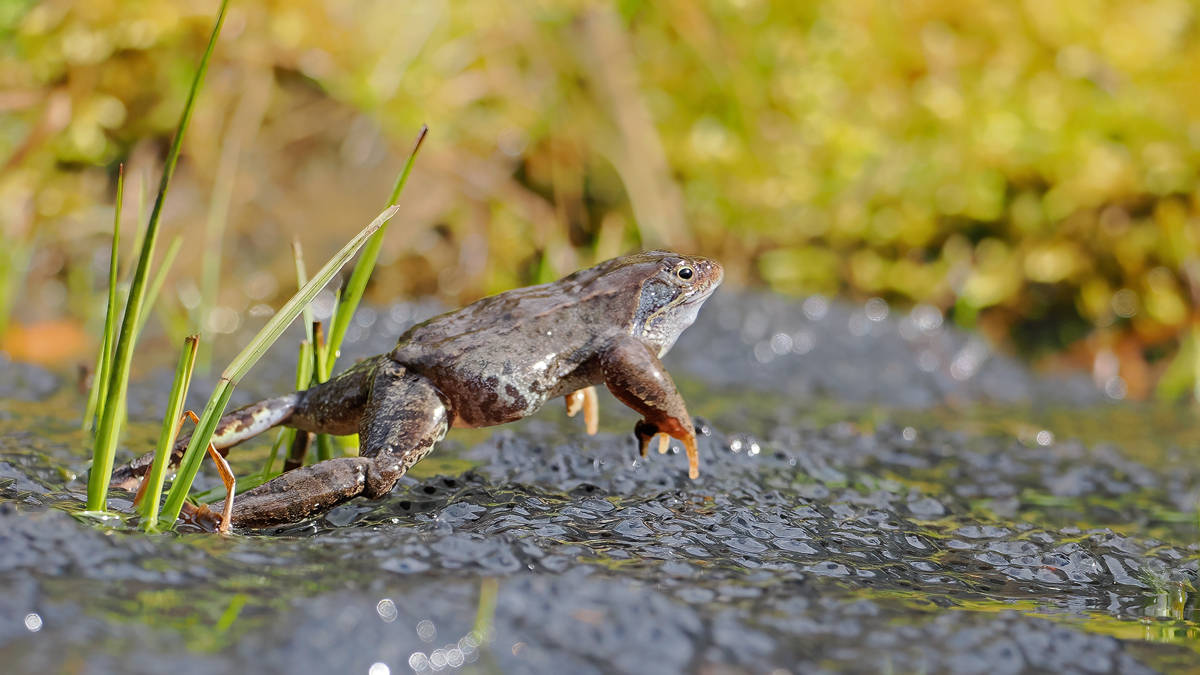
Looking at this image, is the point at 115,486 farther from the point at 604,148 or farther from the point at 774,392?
the point at 604,148

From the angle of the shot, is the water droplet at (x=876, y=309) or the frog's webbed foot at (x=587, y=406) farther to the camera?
the water droplet at (x=876, y=309)

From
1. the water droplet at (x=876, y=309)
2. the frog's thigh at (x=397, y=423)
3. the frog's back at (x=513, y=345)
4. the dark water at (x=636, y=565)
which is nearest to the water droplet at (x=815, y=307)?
the water droplet at (x=876, y=309)

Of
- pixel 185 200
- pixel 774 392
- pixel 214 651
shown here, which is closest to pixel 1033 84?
pixel 774 392

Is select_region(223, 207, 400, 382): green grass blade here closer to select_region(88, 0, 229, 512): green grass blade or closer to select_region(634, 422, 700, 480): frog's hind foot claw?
select_region(88, 0, 229, 512): green grass blade

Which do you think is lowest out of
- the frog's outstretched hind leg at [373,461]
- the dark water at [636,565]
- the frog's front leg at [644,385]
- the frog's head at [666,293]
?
the dark water at [636,565]

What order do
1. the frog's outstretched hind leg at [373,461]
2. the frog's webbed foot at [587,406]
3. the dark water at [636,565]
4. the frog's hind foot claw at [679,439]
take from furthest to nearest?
1. the frog's webbed foot at [587,406]
2. the frog's hind foot claw at [679,439]
3. the frog's outstretched hind leg at [373,461]
4. the dark water at [636,565]

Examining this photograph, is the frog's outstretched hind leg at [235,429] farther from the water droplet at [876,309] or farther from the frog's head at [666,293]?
the water droplet at [876,309]

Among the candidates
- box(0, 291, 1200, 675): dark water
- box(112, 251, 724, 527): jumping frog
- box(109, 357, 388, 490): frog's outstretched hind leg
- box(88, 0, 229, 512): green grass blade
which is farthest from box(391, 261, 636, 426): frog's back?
box(88, 0, 229, 512): green grass blade

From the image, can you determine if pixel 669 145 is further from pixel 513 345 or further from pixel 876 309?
pixel 513 345
